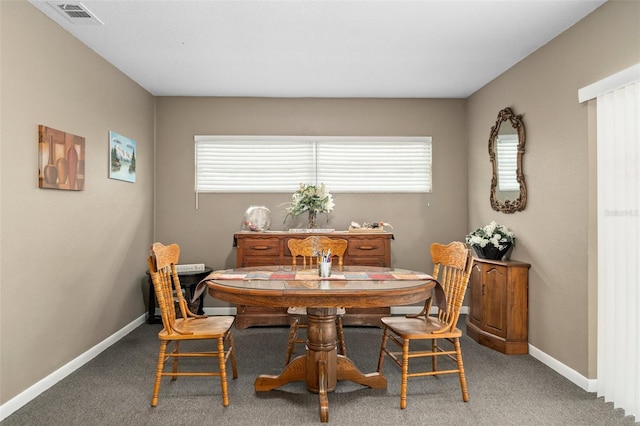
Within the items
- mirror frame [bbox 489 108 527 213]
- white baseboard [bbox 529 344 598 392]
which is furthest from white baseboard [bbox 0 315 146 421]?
mirror frame [bbox 489 108 527 213]

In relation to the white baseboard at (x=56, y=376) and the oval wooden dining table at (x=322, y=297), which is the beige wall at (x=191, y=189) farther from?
the oval wooden dining table at (x=322, y=297)

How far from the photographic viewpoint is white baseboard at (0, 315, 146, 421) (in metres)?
2.66

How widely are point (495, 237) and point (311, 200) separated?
2.06 meters

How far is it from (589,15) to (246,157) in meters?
3.83

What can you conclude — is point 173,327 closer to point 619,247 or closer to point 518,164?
point 619,247

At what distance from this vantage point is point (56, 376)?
123 inches

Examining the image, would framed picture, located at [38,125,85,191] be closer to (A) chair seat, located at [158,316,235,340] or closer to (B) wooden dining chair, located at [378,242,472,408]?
(A) chair seat, located at [158,316,235,340]

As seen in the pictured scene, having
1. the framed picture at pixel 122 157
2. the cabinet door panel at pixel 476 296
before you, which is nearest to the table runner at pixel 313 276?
the cabinet door panel at pixel 476 296

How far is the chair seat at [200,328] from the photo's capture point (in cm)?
272

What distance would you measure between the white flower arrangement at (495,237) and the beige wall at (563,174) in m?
0.08

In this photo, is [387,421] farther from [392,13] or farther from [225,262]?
[225,262]

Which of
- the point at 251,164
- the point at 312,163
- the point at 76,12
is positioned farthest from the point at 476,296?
the point at 76,12

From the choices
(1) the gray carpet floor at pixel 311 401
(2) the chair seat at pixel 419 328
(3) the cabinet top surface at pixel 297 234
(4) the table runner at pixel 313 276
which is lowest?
(1) the gray carpet floor at pixel 311 401

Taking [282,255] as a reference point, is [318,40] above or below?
above
